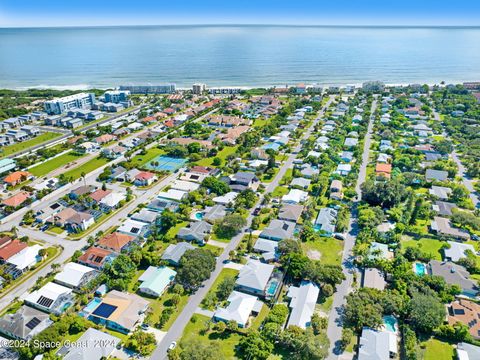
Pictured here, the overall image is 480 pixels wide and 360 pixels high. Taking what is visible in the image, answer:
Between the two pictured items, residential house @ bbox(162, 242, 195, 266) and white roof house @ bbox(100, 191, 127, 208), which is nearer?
residential house @ bbox(162, 242, 195, 266)

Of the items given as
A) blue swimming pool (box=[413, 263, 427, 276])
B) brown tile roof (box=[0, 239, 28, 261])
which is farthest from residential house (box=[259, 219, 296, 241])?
brown tile roof (box=[0, 239, 28, 261])

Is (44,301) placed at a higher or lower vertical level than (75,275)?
lower

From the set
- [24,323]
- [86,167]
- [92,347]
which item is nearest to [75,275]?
→ [24,323]

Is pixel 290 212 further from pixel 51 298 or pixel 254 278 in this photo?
pixel 51 298

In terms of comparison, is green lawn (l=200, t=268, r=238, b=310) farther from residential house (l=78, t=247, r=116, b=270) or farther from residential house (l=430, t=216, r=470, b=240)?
residential house (l=430, t=216, r=470, b=240)

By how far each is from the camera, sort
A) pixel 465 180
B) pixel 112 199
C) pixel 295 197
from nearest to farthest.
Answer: pixel 112 199 → pixel 295 197 → pixel 465 180
